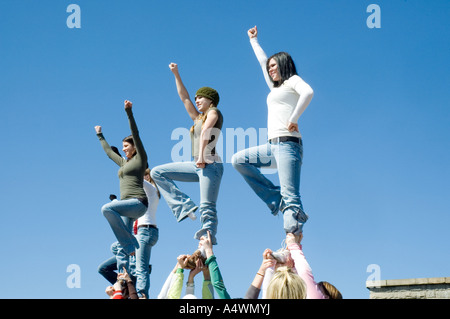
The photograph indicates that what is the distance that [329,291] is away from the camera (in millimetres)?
6211

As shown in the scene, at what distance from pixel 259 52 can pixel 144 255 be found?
375 centimetres

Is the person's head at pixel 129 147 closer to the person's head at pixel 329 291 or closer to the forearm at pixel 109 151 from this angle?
the forearm at pixel 109 151

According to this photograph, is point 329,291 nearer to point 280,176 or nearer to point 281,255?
point 281,255

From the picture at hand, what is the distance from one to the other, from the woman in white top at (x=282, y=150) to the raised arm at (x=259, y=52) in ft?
0.07

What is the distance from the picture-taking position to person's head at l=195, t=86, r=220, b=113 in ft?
28.3

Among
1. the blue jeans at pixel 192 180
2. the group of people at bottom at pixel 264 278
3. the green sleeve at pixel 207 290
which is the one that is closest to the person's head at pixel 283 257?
the group of people at bottom at pixel 264 278

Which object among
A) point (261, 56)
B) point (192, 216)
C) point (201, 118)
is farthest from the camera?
point (261, 56)

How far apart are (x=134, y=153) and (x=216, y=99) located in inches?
73.9

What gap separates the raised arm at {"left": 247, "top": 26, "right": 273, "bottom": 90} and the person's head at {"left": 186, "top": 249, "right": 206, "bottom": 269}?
270cm

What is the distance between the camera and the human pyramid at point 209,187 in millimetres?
6965

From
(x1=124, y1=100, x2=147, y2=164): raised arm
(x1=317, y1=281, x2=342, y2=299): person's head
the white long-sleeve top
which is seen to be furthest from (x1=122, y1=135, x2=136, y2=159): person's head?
(x1=317, y1=281, x2=342, y2=299): person's head

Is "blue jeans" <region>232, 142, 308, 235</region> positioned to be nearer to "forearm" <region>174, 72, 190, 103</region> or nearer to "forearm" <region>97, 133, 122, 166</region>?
"forearm" <region>174, 72, 190, 103</region>

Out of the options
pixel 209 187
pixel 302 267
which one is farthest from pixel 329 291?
pixel 209 187

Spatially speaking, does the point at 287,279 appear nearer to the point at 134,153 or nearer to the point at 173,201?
the point at 173,201
